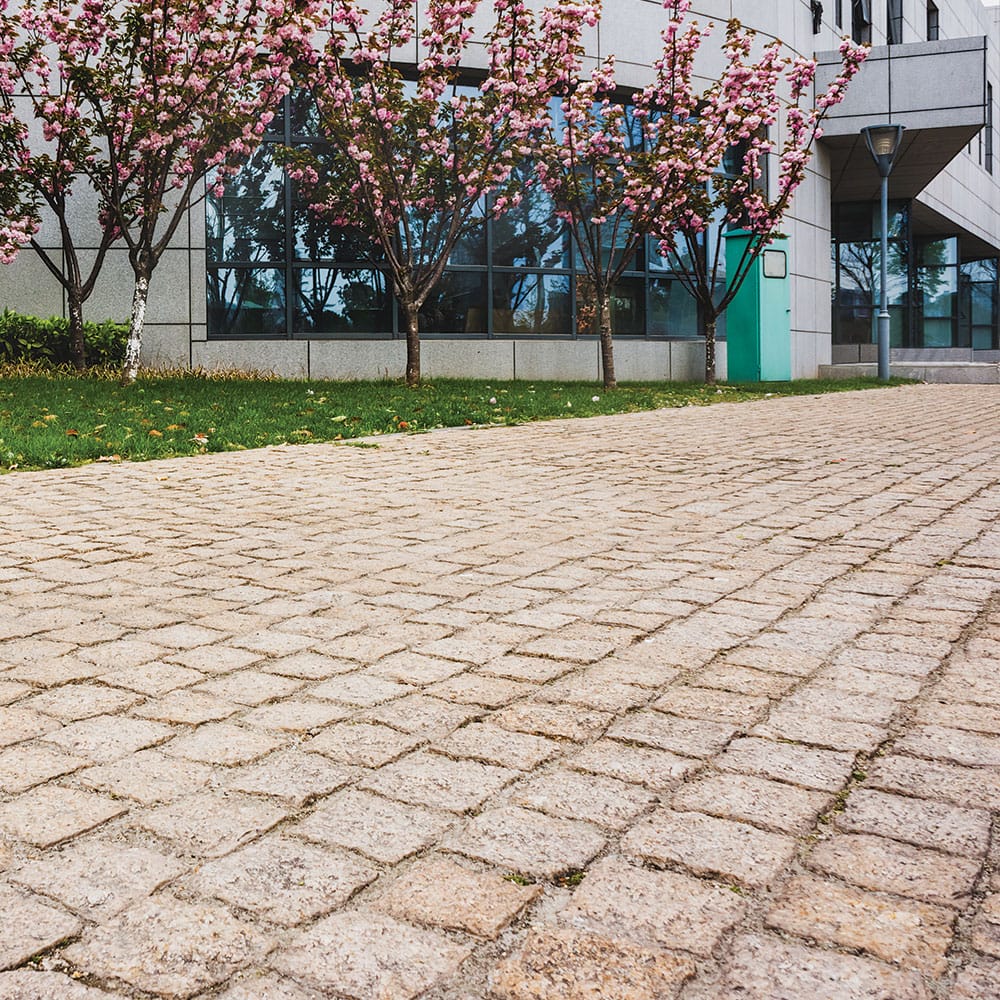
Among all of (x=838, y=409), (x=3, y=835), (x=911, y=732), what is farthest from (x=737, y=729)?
(x=838, y=409)

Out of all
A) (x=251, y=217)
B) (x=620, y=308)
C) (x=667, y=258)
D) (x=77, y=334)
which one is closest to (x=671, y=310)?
(x=620, y=308)

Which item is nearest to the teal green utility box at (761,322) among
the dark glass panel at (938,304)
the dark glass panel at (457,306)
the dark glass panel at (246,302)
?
the dark glass panel at (457,306)

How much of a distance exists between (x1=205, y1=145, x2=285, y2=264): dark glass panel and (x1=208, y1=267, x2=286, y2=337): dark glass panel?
23 centimetres

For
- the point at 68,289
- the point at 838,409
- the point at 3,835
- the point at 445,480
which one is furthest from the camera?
the point at 68,289

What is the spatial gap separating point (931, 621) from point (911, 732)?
1.17m

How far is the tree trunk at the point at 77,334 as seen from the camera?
15633 mm

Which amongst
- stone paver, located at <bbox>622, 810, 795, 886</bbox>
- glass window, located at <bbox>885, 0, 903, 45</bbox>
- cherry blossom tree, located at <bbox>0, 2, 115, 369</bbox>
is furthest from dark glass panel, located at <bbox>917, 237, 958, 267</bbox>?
stone paver, located at <bbox>622, 810, 795, 886</bbox>

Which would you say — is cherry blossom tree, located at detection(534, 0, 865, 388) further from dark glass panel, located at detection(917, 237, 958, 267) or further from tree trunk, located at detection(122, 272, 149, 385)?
dark glass panel, located at detection(917, 237, 958, 267)

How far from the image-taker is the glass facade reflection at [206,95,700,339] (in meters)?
17.8

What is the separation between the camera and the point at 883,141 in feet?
71.1

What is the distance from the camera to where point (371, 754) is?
8.99 feet

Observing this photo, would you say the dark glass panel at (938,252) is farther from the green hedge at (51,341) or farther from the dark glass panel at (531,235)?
the green hedge at (51,341)

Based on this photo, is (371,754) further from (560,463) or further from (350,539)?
(560,463)

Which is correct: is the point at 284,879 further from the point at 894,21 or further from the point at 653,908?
the point at 894,21
